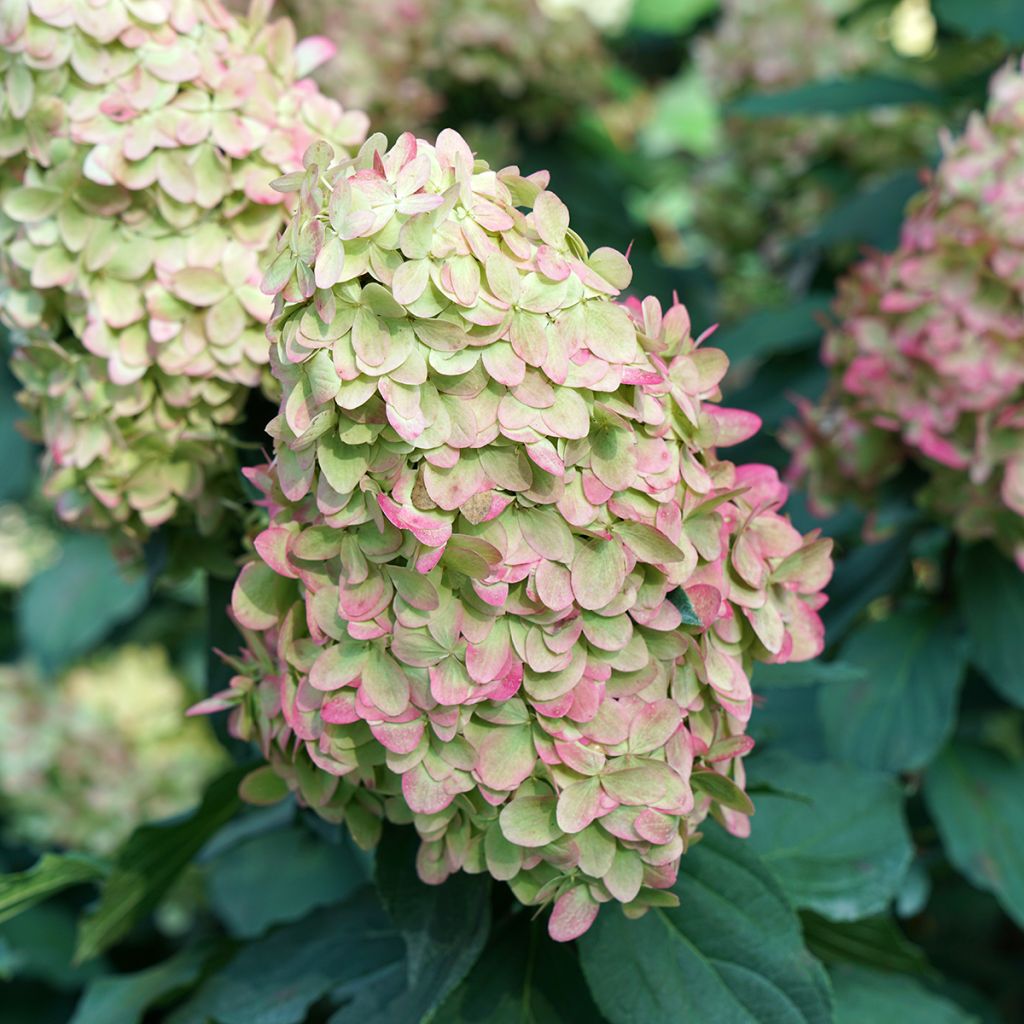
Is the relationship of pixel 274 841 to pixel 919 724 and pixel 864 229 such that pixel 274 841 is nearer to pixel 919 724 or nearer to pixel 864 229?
pixel 919 724

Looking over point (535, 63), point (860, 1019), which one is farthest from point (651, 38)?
point (860, 1019)

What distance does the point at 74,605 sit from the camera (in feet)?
6.05

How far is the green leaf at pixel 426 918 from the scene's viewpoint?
28.5 inches

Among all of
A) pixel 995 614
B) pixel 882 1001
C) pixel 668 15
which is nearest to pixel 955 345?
pixel 995 614

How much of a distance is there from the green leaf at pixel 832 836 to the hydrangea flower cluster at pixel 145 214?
0.50 m

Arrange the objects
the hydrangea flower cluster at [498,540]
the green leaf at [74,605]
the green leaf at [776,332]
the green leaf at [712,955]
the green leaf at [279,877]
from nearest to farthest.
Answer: the hydrangea flower cluster at [498,540] → the green leaf at [712,955] → the green leaf at [279,877] → the green leaf at [776,332] → the green leaf at [74,605]

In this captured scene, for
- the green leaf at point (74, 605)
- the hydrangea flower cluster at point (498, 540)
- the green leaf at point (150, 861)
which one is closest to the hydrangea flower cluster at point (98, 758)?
the green leaf at point (74, 605)

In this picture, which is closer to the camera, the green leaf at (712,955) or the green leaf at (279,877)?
the green leaf at (712,955)

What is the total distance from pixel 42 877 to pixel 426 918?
317 millimetres

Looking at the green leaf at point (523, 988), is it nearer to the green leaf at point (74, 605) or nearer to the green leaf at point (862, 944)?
the green leaf at point (862, 944)

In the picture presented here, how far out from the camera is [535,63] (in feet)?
6.54

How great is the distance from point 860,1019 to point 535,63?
154cm

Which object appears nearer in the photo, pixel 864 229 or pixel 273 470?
pixel 273 470

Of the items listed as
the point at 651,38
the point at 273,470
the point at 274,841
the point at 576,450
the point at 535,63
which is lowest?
the point at 274,841
